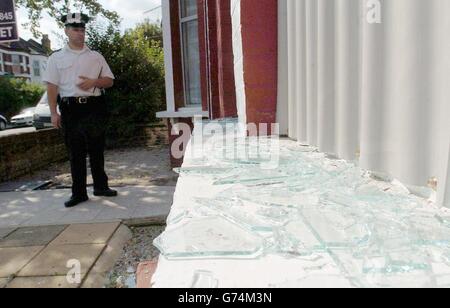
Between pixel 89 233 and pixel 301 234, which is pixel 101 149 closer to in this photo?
pixel 89 233

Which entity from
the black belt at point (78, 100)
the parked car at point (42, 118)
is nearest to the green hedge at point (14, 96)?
the parked car at point (42, 118)

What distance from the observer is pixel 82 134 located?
13.0 ft

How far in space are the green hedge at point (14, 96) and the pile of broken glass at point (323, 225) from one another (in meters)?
26.8

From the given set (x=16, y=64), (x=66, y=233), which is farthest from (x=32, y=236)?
(x=16, y=64)

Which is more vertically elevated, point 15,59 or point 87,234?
point 15,59

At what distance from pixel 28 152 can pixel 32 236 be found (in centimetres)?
366

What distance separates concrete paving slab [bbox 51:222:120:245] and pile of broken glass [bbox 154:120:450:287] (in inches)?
79.2

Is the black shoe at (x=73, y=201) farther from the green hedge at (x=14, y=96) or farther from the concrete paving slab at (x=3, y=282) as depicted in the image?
the green hedge at (x=14, y=96)

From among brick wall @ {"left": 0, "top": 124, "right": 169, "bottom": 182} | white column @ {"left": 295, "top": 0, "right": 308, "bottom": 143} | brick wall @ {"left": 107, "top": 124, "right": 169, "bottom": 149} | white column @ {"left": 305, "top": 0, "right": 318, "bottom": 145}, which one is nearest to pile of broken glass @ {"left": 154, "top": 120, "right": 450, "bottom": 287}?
white column @ {"left": 305, "top": 0, "right": 318, "bottom": 145}

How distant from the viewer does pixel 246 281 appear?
637 mm

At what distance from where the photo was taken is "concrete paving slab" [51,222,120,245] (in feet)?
9.96

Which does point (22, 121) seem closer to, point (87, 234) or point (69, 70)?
point (69, 70)

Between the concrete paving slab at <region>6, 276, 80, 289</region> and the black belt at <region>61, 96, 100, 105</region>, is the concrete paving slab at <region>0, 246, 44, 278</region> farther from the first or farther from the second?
the black belt at <region>61, 96, 100, 105</region>
